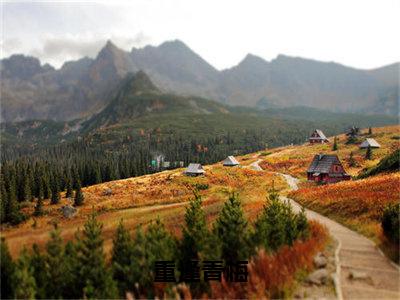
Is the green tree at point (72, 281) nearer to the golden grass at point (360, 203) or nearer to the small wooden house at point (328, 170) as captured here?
the golden grass at point (360, 203)

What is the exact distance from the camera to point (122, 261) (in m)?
22.6

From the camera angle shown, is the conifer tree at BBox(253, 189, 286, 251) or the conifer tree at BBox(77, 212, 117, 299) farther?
the conifer tree at BBox(253, 189, 286, 251)

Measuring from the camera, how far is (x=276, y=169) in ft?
407

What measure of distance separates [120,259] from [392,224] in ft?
58.3

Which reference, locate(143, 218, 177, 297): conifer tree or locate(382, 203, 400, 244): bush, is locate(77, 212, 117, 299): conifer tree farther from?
locate(382, 203, 400, 244): bush

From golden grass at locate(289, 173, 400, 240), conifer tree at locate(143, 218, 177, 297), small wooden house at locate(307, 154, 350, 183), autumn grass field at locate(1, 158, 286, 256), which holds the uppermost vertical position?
conifer tree at locate(143, 218, 177, 297)

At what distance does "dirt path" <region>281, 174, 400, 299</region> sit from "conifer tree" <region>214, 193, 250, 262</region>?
216 inches

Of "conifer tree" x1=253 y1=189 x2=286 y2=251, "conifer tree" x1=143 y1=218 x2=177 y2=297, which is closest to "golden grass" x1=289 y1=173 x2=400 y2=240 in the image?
"conifer tree" x1=253 y1=189 x2=286 y2=251

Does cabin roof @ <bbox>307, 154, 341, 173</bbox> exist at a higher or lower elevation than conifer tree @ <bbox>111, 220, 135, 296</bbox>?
lower

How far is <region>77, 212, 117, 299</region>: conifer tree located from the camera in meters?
19.8

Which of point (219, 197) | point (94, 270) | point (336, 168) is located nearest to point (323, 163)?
point (336, 168)

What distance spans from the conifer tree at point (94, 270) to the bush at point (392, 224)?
17798mm

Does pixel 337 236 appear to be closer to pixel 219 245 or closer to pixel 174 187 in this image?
pixel 219 245

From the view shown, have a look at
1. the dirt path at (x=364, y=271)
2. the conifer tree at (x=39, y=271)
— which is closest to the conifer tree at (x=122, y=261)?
the conifer tree at (x=39, y=271)
